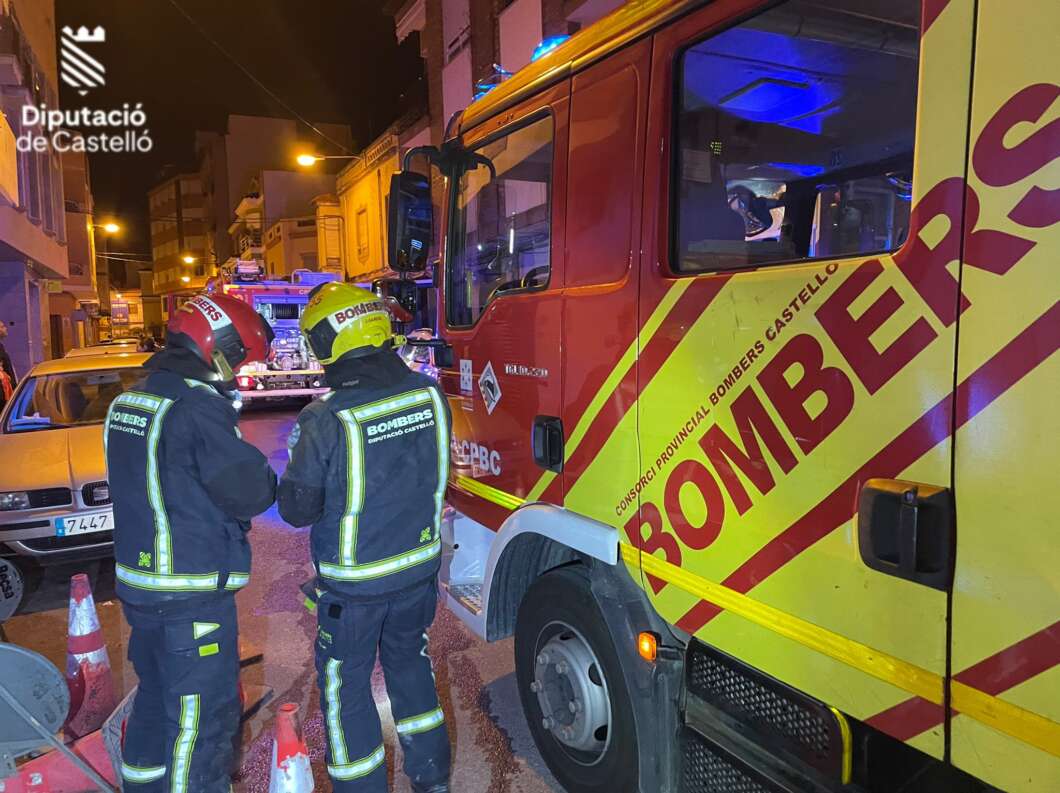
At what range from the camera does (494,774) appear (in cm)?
307

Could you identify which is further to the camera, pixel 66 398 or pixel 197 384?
pixel 66 398

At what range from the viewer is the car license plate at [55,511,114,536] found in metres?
5.02

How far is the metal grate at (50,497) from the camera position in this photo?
16.3 feet

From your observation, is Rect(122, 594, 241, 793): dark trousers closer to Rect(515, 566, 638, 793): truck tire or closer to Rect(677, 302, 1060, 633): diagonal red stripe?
Rect(515, 566, 638, 793): truck tire

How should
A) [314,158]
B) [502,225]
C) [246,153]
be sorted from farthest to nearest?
[246,153], [314,158], [502,225]

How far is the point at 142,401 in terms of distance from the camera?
2.39 m

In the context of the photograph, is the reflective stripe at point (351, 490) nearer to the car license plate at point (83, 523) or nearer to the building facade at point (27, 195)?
the car license plate at point (83, 523)

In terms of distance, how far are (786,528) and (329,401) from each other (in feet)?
5.17

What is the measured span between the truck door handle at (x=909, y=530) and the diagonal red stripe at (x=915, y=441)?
48mm

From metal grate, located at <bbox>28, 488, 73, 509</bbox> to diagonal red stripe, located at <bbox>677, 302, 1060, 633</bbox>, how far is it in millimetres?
4974

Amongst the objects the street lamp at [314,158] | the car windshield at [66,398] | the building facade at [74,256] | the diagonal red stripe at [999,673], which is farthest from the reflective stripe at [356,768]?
the building facade at [74,256]

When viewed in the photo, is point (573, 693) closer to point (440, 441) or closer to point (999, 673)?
point (440, 441)

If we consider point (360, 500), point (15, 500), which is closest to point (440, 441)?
point (360, 500)

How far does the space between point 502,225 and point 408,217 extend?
426mm
